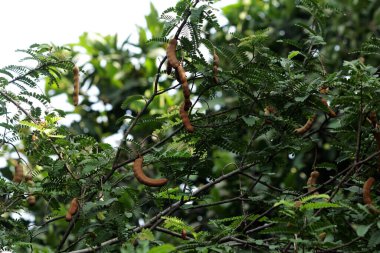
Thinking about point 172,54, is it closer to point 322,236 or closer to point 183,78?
point 183,78

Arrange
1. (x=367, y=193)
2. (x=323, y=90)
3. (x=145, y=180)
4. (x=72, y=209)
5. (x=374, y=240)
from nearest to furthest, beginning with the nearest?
(x=374, y=240) < (x=367, y=193) < (x=145, y=180) < (x=72, y=209) < (x=323, y=90)

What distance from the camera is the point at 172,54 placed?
116 inches

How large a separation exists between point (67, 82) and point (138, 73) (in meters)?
0.57

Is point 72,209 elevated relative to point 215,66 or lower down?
lower down

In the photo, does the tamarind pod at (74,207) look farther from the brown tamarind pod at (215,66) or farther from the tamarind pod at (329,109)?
→ the tamarind pod at (329,109)

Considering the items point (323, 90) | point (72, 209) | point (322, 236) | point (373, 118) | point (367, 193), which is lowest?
point (322, 236)

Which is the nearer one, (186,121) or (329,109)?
(186,121)

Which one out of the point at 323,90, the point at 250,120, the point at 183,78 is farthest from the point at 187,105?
the point at 323,90

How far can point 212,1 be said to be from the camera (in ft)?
10.0

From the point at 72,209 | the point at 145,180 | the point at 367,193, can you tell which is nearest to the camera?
the point at 367,193

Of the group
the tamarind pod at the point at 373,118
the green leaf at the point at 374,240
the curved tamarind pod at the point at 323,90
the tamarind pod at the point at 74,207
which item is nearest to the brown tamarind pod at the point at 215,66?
the curved tamarind pod at the point at 323,90

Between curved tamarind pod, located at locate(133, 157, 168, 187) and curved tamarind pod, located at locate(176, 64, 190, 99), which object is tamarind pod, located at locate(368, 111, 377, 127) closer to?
curved tamarind pod, located at locate(176, 64, 190, 99)

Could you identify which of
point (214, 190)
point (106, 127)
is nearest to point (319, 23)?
point (214, 190)

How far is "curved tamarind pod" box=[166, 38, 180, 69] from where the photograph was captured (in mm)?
2936
